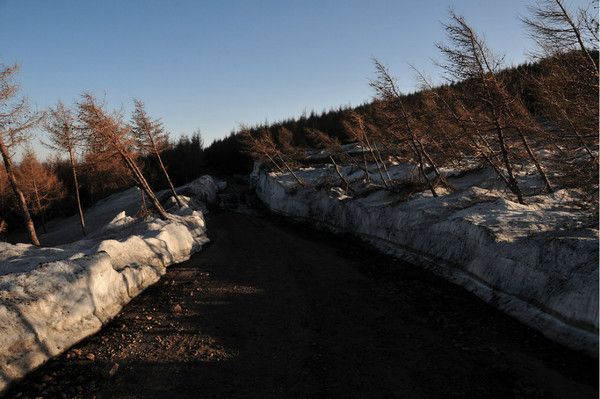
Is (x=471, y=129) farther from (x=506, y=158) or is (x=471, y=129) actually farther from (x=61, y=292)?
(x=61, y=292)

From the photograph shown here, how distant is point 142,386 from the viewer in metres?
7.05

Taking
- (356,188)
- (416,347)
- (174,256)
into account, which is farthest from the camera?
(356,188)

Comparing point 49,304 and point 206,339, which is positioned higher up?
point 49,304

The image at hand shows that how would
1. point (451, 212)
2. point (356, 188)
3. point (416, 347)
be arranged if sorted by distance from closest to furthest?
point (416, 347) < point (451, 212) < point (356, 188)

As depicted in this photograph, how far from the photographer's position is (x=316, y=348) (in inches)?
322

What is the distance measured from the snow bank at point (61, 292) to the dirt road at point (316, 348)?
363 millimetres

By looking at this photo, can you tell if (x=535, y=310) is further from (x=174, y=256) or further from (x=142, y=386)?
(x=174, y=256)

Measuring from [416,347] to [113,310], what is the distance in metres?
7.33

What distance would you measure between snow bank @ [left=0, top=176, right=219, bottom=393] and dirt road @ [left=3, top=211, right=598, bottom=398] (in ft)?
1.19

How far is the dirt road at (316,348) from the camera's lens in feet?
21.9

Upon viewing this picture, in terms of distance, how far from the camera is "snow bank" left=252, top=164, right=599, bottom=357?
7762 mm

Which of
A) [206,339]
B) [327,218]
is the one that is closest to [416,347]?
[206,339]

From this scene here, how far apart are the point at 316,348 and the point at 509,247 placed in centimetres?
538

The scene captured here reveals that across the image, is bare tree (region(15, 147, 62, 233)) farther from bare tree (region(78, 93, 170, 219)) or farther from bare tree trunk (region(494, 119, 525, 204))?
bare tree trunk (region(494, 119, 525, 204))
